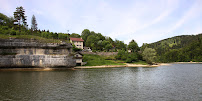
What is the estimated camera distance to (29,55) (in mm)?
47969

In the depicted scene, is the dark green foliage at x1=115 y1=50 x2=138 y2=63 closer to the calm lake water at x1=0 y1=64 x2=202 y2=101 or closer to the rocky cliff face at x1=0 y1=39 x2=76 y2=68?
the rocky cliff face at x1=0 y1=39 x2=76 y2=68

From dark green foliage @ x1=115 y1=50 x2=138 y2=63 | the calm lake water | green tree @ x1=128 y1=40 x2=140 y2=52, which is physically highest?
green tree @ x1=128 y1=40 x2=140 y2=52

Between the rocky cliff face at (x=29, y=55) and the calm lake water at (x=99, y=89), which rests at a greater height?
the rocky cliff face at (x=29, y=55)

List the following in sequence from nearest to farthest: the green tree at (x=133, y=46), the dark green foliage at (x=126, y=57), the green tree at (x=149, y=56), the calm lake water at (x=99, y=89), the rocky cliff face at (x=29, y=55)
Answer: the calm lake water at (x=99, y=89), the rocky cliff face at (x=29, y=55), the dark green foliage at (x=126, y=57), the green tree at (x=149, y=56), the green tree at (x=133, y=46)

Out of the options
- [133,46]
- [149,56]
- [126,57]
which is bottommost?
[126,57]

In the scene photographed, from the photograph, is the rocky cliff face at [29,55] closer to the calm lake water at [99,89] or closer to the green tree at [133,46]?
the calm lake water at [99,89]

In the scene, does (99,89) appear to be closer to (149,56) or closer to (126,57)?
(126,57)

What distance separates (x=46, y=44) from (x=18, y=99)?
37222mm

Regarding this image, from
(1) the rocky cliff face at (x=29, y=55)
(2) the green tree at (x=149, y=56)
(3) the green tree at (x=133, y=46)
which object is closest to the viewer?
(1) the rocky cliff face at (x=29, y=55)

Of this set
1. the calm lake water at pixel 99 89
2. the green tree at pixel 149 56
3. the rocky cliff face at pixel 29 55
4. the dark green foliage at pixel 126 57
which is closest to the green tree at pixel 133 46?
the dark green foliage at pixel 126 57

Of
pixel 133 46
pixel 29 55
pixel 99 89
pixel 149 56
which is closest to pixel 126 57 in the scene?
pixel 149 56

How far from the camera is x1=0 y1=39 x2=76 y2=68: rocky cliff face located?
47.0m

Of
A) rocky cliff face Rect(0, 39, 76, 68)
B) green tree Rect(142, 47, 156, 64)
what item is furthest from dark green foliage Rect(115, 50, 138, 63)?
rocky cliff face Rect(0, 39, 76, 68)

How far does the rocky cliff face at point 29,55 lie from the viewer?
47.0 m
